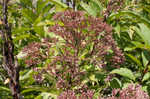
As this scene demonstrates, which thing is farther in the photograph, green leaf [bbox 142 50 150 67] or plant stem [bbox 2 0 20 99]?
green leaf [bbox 142 50 150 67]

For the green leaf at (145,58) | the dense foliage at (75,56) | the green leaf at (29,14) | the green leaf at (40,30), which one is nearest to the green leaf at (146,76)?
the dense foliage at (75,56)

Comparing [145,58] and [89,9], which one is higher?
[89,9]

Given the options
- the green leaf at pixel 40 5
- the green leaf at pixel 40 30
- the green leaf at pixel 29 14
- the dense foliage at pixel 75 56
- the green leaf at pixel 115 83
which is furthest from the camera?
the green leaf at pixel 40 5

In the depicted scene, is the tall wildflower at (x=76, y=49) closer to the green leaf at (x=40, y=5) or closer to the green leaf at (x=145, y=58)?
the green leaf at (x=145, y=58)

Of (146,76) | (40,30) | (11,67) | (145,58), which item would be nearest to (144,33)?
(145,58)

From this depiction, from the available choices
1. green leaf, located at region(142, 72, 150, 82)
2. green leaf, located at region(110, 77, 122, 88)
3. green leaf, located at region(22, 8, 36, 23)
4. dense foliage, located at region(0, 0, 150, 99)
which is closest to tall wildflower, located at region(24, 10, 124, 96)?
dense foliage, located at region(0, 0, 150, 99)

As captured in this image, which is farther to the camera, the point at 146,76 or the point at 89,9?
the point at 89,9

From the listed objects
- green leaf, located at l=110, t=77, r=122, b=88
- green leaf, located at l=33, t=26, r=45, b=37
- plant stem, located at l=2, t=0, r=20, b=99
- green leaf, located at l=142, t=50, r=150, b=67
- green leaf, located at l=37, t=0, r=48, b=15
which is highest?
green leaf, located at l=37, t=0, r=48, b=15

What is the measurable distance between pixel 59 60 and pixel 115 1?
0.79m

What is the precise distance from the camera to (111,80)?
1919mm

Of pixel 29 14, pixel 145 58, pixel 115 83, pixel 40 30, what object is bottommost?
pixel 115 83

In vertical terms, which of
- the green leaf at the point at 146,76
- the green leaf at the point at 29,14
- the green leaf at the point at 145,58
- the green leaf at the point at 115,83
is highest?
the green leaf at the point at 29,14

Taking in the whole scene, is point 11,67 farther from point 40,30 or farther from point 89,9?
point 89,9

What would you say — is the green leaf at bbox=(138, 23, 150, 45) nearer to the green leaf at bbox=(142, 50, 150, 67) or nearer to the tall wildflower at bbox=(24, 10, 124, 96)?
the green leaf at bbox=(142, 50, 150, 67)
